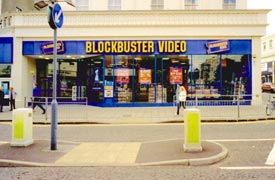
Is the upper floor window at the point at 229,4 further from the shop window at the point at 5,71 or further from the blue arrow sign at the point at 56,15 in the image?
the blue arrow sign at the point at 56,15

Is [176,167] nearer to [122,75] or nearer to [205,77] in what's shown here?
[122,75]

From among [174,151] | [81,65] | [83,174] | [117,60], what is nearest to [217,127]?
[174,151]

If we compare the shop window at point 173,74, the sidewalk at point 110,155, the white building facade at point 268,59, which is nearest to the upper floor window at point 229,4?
the shop window at point 173,74

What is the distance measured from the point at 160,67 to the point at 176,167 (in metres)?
15.9

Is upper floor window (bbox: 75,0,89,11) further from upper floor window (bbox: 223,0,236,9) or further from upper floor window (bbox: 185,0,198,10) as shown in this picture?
upper floor window (bbox: 223,0,236,9)

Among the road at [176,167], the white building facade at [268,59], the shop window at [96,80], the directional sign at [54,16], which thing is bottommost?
the road at [176,167]

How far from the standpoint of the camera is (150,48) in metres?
21.9

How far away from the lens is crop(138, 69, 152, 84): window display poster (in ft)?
72.8

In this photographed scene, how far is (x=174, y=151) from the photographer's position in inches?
306

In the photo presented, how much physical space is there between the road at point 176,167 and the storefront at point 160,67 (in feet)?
31.6

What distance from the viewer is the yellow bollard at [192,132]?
25.0ft

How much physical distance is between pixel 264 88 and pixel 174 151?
42.7 meters

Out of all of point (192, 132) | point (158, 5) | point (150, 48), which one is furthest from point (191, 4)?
point (192, 132)

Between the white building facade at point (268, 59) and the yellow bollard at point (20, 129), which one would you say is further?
the white building facade at point (268, 59)
